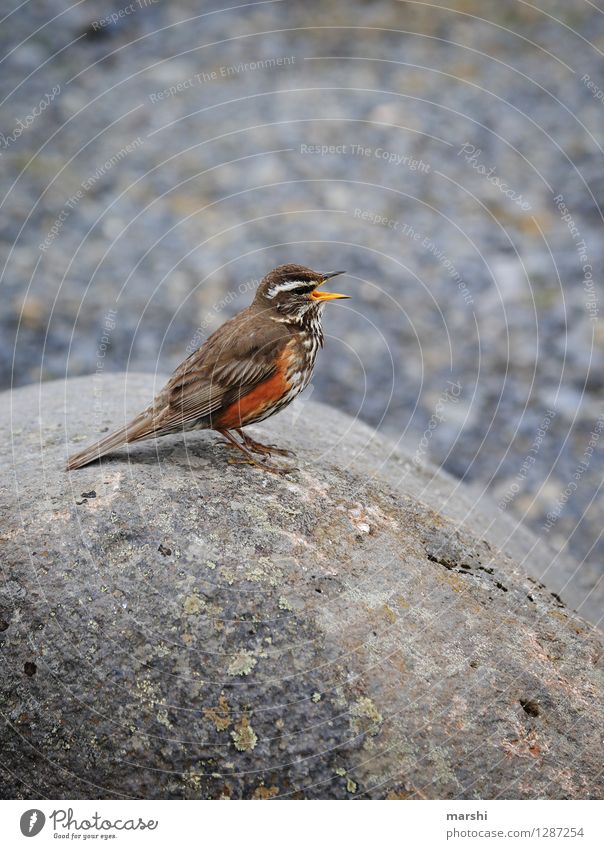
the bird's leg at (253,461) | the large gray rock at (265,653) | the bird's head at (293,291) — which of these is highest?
the bird's head at (293,291)

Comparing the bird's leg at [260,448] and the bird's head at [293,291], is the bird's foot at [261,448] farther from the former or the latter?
the bird's head at [293,291]

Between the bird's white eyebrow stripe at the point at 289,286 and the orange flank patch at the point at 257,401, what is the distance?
1.82ft

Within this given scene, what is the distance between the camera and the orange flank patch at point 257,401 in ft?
20.9

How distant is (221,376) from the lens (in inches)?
253

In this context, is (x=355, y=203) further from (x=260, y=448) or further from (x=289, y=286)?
(x=260, y=448)

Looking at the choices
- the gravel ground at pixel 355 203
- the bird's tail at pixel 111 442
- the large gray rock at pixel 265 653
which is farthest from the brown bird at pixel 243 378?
the gravel ground at pixel 355 203

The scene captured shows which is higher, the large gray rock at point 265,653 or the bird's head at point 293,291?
the bird's head at point 293,291

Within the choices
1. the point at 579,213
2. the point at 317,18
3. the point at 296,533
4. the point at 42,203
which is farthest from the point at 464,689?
the point at 317,18

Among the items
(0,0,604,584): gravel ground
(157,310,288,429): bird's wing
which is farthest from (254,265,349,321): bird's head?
(0,0,604,584): gravel ground

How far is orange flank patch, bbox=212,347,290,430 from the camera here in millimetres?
6371

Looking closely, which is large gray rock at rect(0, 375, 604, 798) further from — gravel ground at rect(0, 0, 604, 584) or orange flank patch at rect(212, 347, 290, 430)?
gravel ground at rect(0, 0, 604, 584)

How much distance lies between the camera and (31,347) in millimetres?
12195

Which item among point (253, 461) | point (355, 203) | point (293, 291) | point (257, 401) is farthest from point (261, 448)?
point (355, 203)

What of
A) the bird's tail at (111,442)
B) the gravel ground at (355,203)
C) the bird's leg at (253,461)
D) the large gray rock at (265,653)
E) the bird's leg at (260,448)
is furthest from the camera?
the gravel ground at (355,203)
